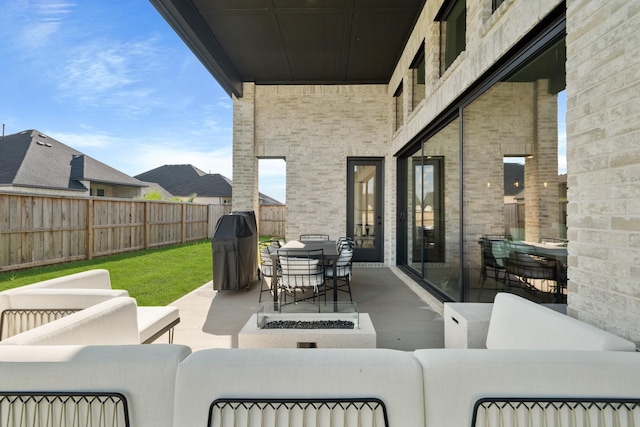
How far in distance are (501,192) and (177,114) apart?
21.0 meters

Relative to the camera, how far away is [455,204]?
13.4ft

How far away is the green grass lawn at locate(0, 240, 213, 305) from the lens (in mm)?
5000

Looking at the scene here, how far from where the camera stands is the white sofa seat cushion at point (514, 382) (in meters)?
1.05

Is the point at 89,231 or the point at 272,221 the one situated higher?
the point at 272,221

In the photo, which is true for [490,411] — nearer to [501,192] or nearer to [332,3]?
[501,192]

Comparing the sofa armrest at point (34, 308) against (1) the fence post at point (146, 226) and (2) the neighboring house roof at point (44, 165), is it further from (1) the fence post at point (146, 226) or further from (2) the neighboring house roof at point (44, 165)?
(2) the neighboring house roof at point (44, 165)

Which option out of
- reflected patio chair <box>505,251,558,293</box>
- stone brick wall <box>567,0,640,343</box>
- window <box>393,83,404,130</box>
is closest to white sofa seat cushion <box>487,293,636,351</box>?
stone brick wall <box>567,0,640,343</box>

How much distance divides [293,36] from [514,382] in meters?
6.20

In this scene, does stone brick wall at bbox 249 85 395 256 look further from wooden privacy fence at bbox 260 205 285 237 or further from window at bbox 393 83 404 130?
wooden privacy fence at bbox 260 205 285 237

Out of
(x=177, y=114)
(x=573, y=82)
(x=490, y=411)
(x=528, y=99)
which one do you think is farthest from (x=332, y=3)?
(x=177, y=114)

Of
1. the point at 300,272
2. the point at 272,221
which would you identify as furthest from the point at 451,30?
the point at 272,221

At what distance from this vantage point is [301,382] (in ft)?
3.49

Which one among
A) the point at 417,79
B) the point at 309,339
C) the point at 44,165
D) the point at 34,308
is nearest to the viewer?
the point at 34,308

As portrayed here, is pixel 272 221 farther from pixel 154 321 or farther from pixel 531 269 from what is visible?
pixel 531 269
